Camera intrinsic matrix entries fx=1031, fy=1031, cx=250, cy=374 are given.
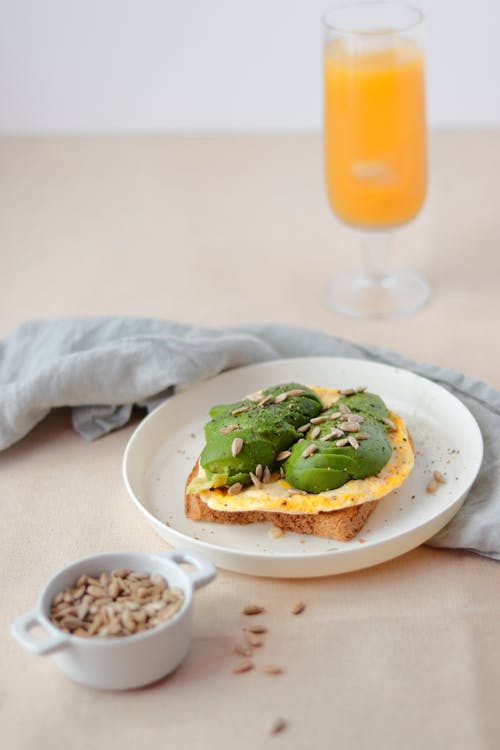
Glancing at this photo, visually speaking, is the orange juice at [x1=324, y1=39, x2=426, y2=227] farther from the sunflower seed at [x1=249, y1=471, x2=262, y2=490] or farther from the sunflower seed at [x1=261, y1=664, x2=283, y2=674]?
the sunflower seed at [x1=261, y1=664, x2=283, y2=674]

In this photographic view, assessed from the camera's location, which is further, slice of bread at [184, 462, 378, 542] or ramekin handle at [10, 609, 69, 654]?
slice of bread at [184, 462, 378, 542]

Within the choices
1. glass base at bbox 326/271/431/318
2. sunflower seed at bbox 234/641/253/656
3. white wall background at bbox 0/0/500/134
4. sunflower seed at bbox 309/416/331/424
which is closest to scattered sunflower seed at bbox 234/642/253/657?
sunflower seed at bbox 234/641/253/656

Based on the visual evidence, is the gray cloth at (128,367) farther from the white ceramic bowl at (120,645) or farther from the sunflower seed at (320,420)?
the white ceramic bowl at (120,645)

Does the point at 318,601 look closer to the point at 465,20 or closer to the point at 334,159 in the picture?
the point at 334,159

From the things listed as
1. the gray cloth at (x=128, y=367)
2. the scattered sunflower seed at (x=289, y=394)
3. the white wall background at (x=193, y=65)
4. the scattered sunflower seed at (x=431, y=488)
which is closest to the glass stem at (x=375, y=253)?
the gray cloth at (x=128, y=367)

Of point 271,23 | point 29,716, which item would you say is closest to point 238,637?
point 29,716

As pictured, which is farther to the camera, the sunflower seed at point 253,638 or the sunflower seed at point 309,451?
the sunflower seed at point 309,451
